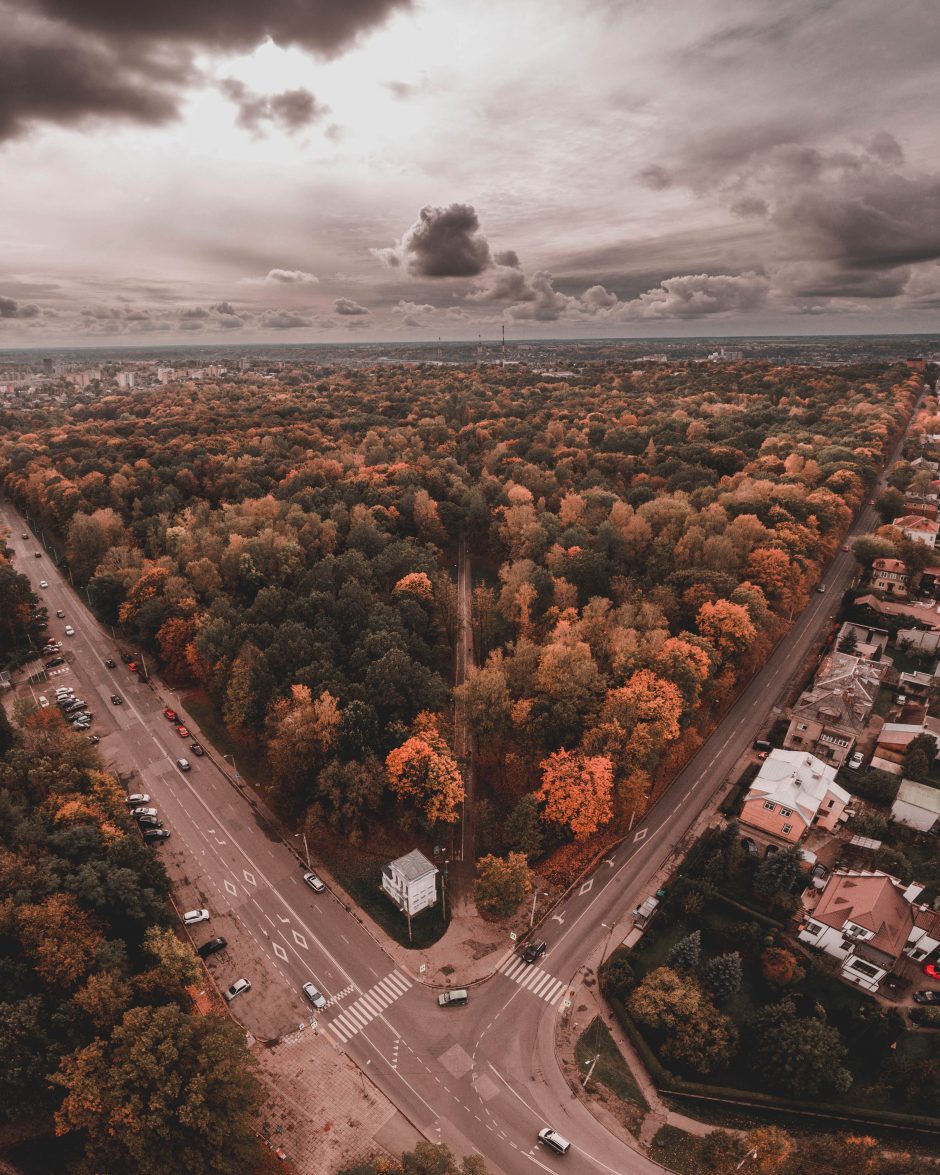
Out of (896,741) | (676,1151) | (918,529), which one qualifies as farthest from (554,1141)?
(918,529)

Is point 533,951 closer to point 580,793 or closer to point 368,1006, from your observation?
point 580,793

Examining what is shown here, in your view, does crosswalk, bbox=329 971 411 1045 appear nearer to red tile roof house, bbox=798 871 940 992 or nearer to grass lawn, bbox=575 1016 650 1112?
grass lawn, bbox=575 1016 650 1112

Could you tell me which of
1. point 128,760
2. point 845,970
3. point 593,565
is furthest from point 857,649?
point 128,760

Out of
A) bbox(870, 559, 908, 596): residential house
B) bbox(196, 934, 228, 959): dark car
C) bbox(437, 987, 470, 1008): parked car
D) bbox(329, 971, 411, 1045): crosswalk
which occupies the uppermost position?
bbox(870, 559, 908, 596): residential house

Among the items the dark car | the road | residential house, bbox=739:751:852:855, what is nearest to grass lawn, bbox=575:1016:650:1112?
the road

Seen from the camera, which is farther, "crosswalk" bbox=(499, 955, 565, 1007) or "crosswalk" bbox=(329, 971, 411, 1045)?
"crosswalk" bbox=(499, 955, 565, 1007)

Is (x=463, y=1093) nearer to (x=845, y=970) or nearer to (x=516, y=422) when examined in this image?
(x=845, y=970)
